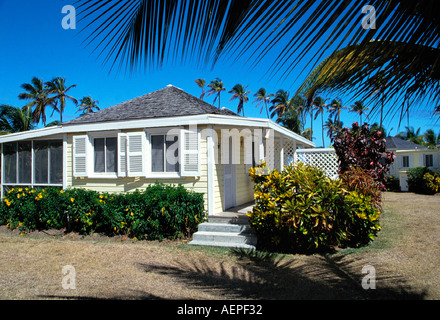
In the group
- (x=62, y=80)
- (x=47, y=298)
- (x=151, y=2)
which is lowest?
(x=47, y=298)

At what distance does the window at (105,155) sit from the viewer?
9.12 meters

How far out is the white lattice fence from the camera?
10328 millimetres

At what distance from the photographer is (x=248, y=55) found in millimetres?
1023

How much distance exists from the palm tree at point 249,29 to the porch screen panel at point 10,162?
11269mm

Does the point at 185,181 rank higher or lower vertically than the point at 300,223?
higher

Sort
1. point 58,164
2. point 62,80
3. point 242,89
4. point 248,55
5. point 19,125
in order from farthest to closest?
point 242,89
point 62,80
point 19,125
point 58,164
point 248,55

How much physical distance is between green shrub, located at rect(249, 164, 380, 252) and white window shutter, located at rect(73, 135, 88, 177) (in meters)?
5.49

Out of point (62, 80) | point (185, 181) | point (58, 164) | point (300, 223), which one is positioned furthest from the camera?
point (62, 80)

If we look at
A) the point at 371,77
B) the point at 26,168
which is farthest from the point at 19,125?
the point at 371,77

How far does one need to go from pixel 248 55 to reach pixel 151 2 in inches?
15.6

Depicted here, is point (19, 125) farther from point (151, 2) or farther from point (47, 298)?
point (151, 2)
